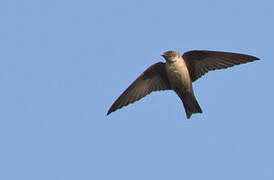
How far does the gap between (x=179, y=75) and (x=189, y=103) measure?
0.81m

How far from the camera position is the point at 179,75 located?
13141 mm

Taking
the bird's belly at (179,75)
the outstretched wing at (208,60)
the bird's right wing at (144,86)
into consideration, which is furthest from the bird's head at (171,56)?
the bird's right wing at (144,86)

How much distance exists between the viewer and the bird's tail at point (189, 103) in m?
13.4

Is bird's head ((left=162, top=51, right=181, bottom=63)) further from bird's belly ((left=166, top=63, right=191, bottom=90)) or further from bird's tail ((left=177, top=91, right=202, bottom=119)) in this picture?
bird's tail ((left=177, top=91, right=202, bottom=119))

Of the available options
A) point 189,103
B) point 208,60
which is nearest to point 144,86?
point 189,103

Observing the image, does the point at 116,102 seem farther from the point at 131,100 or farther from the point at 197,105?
the point at 197,105

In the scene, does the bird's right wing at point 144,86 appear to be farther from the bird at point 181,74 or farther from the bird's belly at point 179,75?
the bird's belly at point 179,75

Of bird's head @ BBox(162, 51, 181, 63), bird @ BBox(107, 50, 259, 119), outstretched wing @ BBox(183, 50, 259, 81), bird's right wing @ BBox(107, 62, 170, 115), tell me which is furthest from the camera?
bird's right wing @ BBox(107, 62, 170, 115)

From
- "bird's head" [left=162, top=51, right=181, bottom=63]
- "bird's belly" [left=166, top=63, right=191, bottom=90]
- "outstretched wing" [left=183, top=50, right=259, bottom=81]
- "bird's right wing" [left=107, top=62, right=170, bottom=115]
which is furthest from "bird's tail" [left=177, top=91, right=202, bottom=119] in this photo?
"bird's head" [left=162, top=51, right=181, bottom=63]

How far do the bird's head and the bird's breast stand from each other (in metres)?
0.09

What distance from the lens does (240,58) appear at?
13.4 m

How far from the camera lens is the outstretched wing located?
529 inches

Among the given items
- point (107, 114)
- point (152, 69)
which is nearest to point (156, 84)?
point (152, 69)

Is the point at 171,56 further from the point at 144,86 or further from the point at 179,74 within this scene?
the point at 144,86
